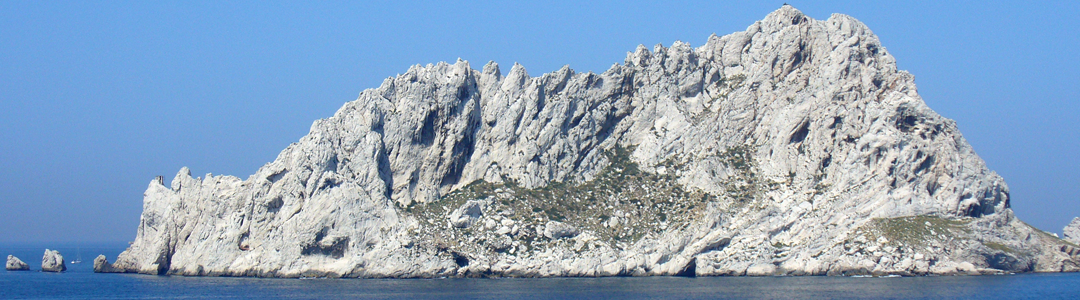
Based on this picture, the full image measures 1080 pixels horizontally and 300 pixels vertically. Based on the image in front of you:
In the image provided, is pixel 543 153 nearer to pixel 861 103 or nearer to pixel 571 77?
pixel 571 77

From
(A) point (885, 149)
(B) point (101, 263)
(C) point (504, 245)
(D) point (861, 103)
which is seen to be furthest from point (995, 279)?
(B) point (101, 263)

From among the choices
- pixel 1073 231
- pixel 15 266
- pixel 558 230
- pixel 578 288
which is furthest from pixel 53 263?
pixel 1073 231

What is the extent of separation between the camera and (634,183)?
108 m

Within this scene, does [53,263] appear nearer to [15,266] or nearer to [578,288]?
[15,266]

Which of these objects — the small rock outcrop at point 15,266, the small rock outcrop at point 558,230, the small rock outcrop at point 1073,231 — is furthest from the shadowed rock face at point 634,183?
the small rock outcrop at point 15,266

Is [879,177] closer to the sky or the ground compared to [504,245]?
closer to the sky

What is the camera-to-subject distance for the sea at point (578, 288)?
254 feet

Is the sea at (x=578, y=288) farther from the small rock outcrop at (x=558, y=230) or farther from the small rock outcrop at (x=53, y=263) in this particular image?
the small rock outcrop at (x=53, y=263)

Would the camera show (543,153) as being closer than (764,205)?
No

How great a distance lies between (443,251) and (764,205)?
102ft

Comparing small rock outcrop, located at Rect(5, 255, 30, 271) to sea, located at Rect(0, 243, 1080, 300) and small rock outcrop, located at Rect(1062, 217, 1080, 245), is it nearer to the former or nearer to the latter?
sea, located at Rect(0, 243, 1080, 300)

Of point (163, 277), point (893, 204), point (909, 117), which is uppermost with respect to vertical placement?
point (909, 117)

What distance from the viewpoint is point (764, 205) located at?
9906cm

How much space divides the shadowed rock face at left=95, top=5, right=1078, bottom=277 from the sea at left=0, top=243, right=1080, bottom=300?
2.59 metres
